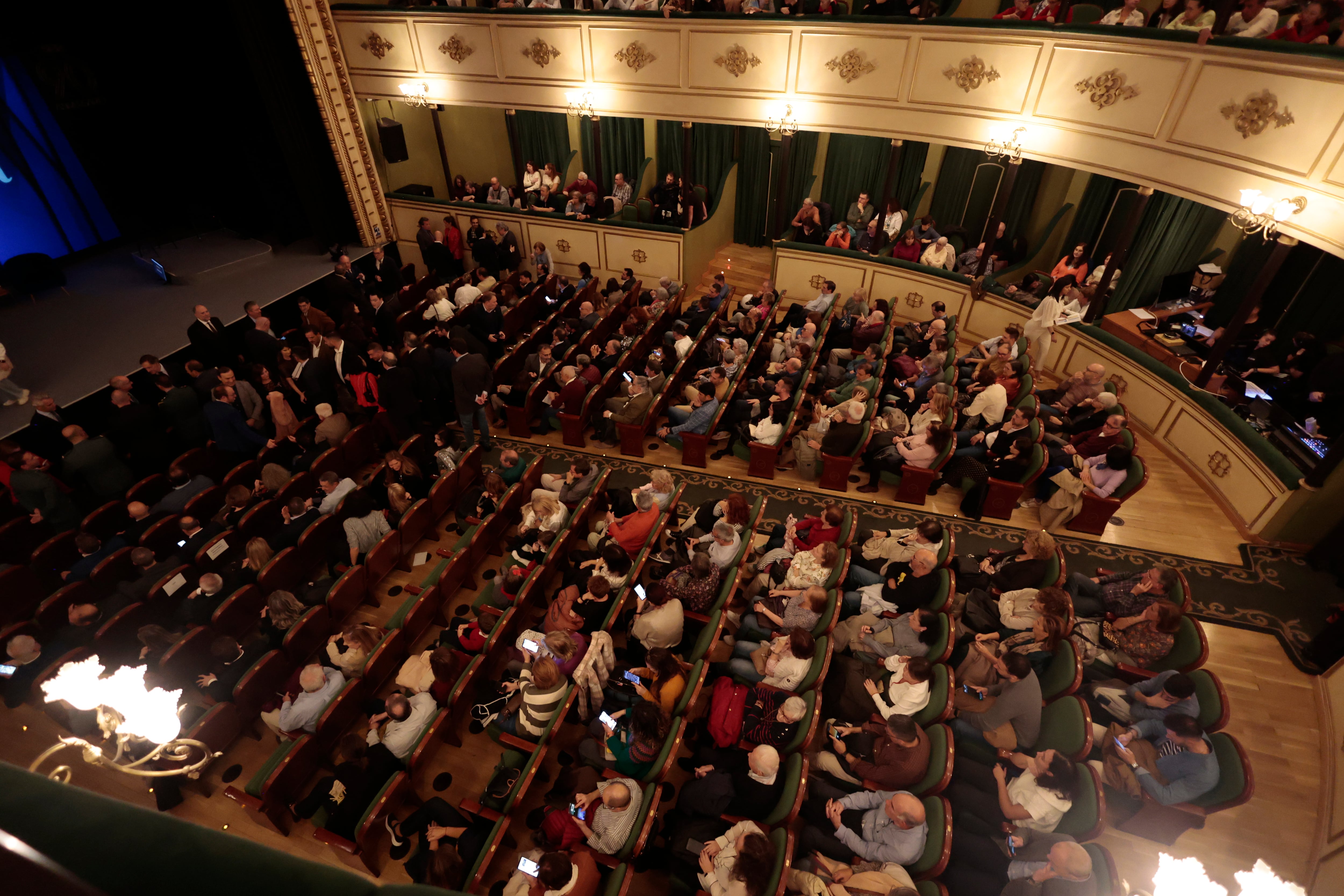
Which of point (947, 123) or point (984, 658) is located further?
point (947, 123)

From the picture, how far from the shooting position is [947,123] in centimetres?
774

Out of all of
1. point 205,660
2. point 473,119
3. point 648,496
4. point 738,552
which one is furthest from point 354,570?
point 473,119

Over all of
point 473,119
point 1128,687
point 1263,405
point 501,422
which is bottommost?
point 501,422

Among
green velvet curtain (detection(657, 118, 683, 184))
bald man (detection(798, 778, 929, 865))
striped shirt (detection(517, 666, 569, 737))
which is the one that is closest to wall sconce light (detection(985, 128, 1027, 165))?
green velvet curtain (detection(657, 118, 683, 184))

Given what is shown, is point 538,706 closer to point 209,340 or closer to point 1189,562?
point 1189,562

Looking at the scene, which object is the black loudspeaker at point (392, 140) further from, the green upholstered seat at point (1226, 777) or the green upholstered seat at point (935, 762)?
the green upholstered seat at point (1226, 777)

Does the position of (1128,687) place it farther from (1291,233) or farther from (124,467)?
(124,467)

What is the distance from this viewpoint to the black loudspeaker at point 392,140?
10.1 m

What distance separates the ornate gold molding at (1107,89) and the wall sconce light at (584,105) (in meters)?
6.05

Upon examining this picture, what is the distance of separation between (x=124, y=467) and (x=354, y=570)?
2752 mm

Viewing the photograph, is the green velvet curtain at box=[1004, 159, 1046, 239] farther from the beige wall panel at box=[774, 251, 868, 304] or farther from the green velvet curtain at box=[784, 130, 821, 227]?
the green velvet curtain at box=[784, 130, 821, 227]

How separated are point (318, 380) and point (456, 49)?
20.1 ft

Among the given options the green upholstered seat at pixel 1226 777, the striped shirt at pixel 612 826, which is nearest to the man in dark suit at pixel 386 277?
the striped shirt at pixel 612 826

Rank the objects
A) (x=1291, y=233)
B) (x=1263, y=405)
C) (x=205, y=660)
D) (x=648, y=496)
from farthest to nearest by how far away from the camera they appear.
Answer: (x=1263, y=405)
(x=1291, y=233)
(x=648, y=496)
(x=205, y=660)
